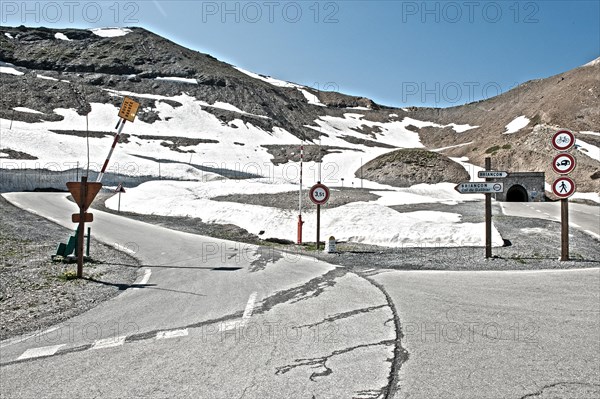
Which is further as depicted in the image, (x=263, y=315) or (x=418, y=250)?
(x=418, y=250)

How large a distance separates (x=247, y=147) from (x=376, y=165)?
81.4 ft

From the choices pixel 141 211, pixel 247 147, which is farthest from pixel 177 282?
pixel 247 147

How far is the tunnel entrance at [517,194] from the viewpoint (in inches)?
1762

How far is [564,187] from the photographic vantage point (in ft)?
Result: 38.9

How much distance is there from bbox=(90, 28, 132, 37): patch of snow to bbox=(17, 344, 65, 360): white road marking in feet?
476

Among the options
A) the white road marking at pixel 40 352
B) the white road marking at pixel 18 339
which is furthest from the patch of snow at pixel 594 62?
the white road marking at pixel 40 352

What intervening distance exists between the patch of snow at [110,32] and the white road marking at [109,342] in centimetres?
14520

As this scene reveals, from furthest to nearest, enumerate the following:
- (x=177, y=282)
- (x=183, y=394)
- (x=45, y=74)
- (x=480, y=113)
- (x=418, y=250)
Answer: (x=480, y=113)
(x=45, y=74)
(x=418, y=250)
(x=177, y=282)
(x=183, y=394)

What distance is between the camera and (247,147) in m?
75.8

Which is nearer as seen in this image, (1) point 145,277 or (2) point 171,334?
(2) point 171,334

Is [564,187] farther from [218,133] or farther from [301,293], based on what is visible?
[218,133]

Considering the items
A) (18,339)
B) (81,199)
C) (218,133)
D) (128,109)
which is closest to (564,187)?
(128,109)

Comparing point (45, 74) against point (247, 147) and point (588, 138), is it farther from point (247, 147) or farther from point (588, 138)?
point (588, 138)

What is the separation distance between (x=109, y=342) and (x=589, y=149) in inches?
2869
